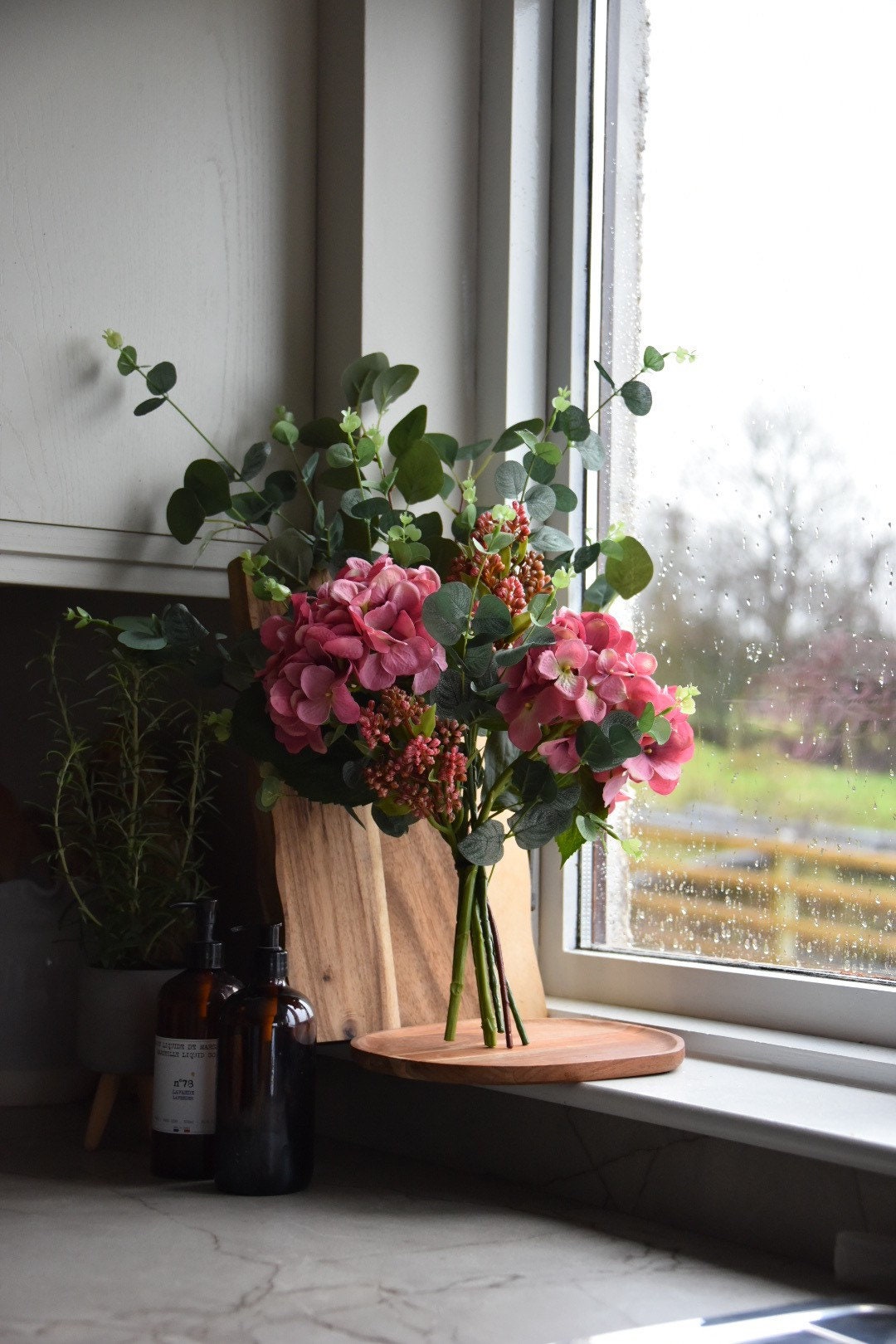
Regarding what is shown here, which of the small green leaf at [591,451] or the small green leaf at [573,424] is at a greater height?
the small green leaf at [573,424]

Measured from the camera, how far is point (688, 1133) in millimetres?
1025

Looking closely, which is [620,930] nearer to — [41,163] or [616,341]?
[616,341]

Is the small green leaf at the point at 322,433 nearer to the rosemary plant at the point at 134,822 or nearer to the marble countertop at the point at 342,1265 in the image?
the rosemary plant at the point at 134,822

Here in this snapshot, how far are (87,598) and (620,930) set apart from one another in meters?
0.66

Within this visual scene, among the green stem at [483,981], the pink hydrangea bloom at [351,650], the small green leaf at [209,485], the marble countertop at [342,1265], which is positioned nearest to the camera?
the marble countertop at [342,1265]

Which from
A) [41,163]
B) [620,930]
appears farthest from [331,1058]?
[41,163]

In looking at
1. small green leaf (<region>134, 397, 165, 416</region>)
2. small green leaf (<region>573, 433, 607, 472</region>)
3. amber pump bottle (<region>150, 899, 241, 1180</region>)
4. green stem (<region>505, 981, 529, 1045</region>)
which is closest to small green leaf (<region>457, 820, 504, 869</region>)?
green stem (<region>505, 981, 529, 1045</region>)

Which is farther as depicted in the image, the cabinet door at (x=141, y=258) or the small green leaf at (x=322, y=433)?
the small green leaf at (x=322, y=433)

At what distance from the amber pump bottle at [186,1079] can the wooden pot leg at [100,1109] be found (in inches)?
3.6

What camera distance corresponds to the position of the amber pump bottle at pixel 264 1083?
41.1 inches

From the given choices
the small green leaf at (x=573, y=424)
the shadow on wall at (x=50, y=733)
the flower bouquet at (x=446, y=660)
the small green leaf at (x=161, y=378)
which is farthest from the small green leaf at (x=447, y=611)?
the shadow on wall at (x=50, y=733)

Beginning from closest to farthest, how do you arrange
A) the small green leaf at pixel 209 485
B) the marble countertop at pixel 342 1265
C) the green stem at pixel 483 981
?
the marble countertop at pixel 342 1265
the green stem at pixel 483 981
the small green leaf at pixel 209 485

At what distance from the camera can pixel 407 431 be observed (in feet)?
4.12

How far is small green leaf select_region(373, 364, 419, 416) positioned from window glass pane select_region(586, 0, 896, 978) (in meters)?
0.26
